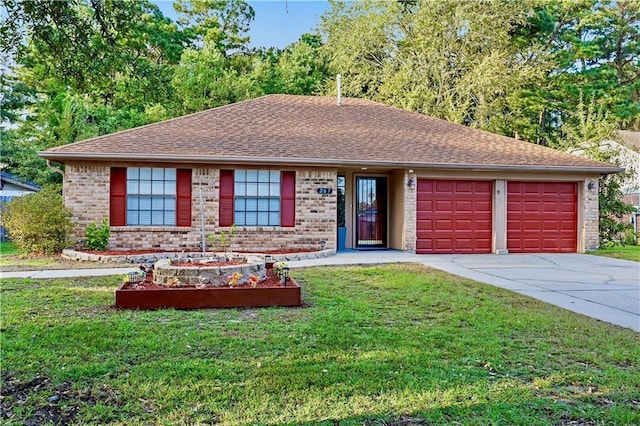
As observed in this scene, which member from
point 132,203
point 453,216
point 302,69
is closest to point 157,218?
point 132,203

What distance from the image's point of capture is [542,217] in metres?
13.9

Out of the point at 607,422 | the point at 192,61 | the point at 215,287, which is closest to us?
the point at 607,422

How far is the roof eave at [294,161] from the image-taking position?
11227 mm

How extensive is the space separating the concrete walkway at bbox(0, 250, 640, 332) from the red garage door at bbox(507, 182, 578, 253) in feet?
3.12

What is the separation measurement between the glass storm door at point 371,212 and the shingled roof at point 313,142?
1308 millimetres

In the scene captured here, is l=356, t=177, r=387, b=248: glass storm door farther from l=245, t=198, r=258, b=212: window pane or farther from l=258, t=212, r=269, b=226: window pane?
l=245, t=198, r=258, b=212: window pane

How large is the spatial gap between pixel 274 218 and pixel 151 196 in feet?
10.5

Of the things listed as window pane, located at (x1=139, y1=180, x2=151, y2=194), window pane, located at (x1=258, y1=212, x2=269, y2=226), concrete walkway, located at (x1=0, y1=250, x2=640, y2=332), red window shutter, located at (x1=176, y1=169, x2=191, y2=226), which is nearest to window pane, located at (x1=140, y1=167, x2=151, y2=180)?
window pane, located at (x1=139, y1=180, x2=151, y2=194)

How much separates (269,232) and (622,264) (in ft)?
28.2

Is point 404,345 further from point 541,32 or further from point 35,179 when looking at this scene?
Answer: point 541,32

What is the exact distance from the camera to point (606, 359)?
4.31m

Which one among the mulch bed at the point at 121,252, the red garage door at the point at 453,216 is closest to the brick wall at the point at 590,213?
the red garage door at the point at 453,216

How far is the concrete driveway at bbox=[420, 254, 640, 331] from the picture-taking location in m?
6.48

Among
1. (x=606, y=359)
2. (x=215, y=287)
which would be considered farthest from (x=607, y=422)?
(x=215, y=287)
